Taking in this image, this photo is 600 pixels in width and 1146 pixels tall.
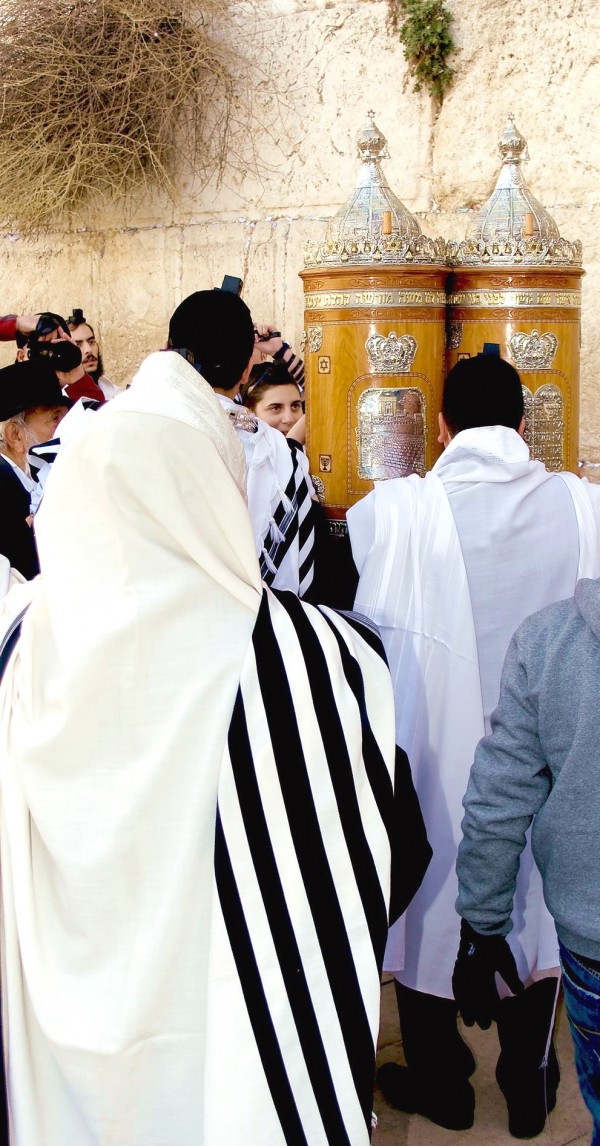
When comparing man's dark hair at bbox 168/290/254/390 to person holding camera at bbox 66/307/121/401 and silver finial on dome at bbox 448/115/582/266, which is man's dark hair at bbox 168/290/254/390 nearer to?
silver finial on dome at bbox 448/115/582/266

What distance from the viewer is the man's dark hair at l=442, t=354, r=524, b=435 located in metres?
2.87

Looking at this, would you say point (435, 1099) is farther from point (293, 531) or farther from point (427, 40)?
point (427, 40)

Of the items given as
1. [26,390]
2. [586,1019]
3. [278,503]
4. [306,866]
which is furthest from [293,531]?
[586,1019]

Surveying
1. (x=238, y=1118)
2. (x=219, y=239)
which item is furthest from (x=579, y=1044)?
(x=219, y=239)

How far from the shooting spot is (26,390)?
3.70 meters

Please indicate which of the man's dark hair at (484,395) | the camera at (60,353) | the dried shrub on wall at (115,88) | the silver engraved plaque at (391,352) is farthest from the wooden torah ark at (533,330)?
the dried shrub on wall at (115,88)

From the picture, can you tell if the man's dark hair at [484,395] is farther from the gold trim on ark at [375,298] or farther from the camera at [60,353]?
the camera at [60,353]

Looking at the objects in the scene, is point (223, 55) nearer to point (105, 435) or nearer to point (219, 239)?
point (219, 239)

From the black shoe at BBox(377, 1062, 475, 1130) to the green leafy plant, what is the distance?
4.28 meters

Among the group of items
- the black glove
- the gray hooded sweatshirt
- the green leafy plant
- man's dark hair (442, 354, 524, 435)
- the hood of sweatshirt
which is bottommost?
the black glove

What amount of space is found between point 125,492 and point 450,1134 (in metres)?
1.90

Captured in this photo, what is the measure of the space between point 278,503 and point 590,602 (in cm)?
163

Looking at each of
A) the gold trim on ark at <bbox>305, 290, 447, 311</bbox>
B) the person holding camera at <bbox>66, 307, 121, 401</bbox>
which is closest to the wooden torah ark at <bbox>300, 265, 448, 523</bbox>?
the gold trim on ark at <bbox>305, 290, 447, 311</bbox>

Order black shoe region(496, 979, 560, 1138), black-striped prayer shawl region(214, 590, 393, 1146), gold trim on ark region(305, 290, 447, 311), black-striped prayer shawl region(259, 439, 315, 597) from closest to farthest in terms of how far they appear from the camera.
A: black-striped prayer shawl region(214, 590, 393, 1146)
black shoe region(496, 979, 560, 1138)
black-striped prayer shawl region(259, 439, 315, 597)
gold trim on ark region(305, 290, 447, 311)
